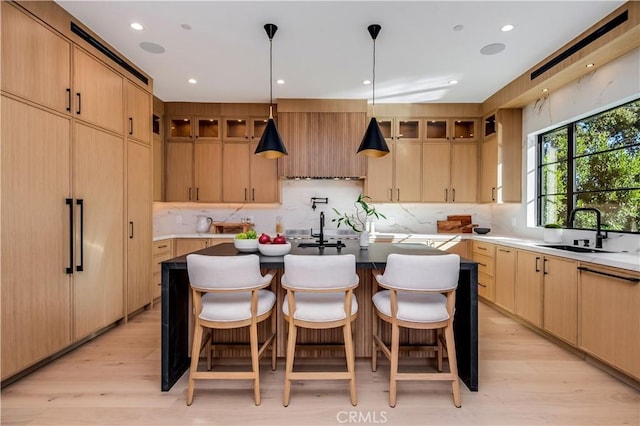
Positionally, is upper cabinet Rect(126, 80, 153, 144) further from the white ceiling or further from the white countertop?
the white countertop

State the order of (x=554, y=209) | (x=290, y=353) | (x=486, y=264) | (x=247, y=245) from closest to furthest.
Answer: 1. (x=290, y=353)
2. (x=247, y=245)
3. (x=554, y=209)
4. (x=486, y=264)

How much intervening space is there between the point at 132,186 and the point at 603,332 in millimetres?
4565

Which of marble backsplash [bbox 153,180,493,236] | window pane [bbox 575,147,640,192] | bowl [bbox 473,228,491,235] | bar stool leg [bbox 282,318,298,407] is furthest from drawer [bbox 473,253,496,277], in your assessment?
bar stool leg [bbox 282,318,298,407]

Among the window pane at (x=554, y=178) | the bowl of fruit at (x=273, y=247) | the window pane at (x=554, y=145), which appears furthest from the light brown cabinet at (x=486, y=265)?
the bowl of fruit at (x=273, y=247)

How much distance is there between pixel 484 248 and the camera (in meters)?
4.12

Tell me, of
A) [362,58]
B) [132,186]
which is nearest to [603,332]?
[362,58]

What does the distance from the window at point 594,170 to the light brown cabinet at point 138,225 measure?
485cm

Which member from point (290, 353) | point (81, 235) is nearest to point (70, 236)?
point (81, 235)

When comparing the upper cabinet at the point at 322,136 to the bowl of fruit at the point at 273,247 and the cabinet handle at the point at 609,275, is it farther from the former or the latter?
the cabinet handle at the point at 609,275

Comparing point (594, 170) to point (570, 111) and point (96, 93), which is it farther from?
point (96, 93)

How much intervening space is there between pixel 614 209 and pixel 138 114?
5.11m

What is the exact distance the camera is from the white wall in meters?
2.70

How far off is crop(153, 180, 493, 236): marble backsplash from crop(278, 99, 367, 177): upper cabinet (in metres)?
0.47

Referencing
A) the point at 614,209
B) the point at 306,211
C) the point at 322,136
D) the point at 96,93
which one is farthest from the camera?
the point at 306,211
